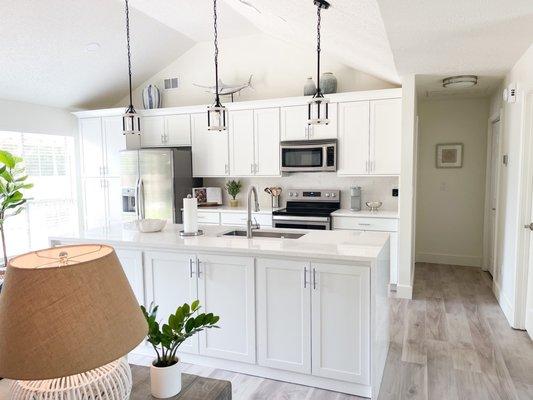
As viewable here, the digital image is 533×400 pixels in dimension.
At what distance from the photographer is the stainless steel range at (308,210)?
15.2 feet

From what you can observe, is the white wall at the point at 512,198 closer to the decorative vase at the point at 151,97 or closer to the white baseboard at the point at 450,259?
the white baseboard at the point at 450,259

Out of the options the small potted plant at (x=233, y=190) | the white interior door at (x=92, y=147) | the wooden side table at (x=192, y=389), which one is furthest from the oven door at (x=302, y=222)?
the wooden side table at (x=192, y=389)

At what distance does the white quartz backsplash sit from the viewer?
5.00 meters

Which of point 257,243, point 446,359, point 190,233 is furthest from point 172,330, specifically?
point 446,359

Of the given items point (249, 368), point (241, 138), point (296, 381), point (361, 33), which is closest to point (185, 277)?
point (249, 368)

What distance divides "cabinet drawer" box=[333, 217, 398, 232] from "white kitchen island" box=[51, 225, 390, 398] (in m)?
1.53

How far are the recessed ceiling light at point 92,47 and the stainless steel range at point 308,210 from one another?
2.87 meters

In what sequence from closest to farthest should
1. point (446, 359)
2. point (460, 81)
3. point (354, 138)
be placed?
point (446, 359) < point (460, 81) < point (354, 138)

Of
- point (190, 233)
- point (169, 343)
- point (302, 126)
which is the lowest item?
point (169, 343)

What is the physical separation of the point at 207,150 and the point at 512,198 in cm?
A: 360

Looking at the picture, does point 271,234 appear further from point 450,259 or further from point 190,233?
point 450,259

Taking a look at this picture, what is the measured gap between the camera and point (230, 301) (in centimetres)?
269

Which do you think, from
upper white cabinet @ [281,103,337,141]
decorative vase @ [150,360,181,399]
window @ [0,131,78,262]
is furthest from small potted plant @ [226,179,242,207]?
decorative vase @ [150,360,181,399]

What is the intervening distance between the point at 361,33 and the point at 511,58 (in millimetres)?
1466
